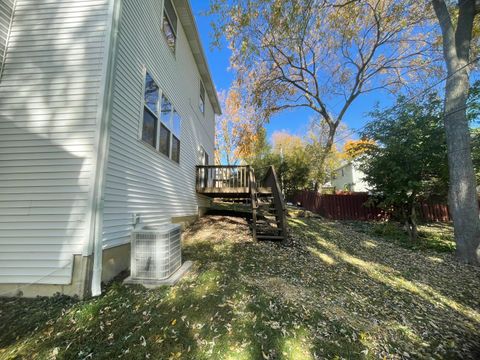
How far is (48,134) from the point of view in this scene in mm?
3344

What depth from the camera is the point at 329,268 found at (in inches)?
180

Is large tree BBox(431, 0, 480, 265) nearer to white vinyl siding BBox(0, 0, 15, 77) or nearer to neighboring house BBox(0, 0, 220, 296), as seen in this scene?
neighboring house BBox(0, 0, 220, 296)

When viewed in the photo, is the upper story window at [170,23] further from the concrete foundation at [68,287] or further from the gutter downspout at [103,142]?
the concrete foundation at [68,287]

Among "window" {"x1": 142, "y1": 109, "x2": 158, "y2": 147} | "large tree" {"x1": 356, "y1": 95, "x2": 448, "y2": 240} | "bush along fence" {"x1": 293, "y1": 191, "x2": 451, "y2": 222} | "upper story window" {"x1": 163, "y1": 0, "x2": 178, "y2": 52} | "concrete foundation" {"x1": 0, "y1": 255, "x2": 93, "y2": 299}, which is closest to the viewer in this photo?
"concrete foundation" {"x1": 0, "y1": 255, "x2": 93, "y2": 299}

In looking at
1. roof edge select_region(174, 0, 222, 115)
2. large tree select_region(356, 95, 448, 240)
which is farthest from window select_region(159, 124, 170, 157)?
large tree select_region(356, 95, 448, 240)

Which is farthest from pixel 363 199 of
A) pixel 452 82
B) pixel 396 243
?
pixel 452 82

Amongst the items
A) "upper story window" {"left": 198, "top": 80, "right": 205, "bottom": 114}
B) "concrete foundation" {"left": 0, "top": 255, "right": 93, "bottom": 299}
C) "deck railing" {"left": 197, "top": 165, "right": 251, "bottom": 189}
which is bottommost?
"concrete foundation" {"left": 0, "top": 255, "right": 93, "bottom": 299}

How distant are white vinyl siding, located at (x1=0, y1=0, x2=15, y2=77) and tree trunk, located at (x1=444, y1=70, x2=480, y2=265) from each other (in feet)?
30.4

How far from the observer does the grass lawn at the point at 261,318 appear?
2.27 meters

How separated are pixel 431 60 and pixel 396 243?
10.2 metres

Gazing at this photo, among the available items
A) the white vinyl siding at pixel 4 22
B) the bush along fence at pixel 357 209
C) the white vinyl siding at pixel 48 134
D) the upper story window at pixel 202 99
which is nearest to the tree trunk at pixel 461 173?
the bush along fence at pixel 357 209

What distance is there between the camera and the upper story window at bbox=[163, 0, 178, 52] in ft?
20.6

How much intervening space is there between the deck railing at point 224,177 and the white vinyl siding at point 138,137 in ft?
4.83

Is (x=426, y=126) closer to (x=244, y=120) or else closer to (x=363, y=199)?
(x=363, y=199)
